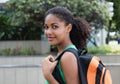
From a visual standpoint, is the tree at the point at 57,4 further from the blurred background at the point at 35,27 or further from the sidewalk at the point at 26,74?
the sidewalk at the point at 26,74

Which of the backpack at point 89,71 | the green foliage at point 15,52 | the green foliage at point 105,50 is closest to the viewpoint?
the backpack at point 89,71

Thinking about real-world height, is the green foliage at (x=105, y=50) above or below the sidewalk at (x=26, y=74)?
below

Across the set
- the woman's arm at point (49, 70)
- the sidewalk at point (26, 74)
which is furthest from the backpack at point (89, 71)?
the sidewalk at point (26, 74)

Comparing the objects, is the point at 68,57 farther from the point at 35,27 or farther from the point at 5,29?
the point at 5,29

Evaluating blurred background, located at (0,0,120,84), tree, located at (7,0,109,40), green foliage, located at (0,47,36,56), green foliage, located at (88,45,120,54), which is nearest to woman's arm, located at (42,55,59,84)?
blurred background, located at (0,0,120,84)

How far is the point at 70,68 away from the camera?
96.0 inches

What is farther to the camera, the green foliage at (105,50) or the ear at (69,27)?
the green foliage at (105,50)

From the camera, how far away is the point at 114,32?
41.3 meters

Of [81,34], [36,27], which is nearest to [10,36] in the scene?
[36,27]

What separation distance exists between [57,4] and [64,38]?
16.5 metres

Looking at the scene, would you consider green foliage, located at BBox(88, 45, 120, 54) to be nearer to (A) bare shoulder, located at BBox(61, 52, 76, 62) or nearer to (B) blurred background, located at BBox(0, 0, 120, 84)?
(B) blurred background, located at BBox(0, 0, 120, 84)

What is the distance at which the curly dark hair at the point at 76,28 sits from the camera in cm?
261

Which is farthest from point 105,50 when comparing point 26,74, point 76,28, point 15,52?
point 76,28

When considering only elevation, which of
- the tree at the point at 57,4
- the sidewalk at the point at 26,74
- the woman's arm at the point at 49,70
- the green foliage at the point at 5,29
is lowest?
the green foliage at the point at 5,29
